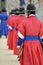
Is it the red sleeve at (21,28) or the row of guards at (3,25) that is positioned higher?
the red sleeve at (21,28)

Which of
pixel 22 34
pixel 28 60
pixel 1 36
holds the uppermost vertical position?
pixel 22 34

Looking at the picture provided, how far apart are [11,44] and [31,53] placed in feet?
19.3

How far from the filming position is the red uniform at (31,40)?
7.37 m

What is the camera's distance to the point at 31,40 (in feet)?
24.6

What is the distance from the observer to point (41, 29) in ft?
24.4

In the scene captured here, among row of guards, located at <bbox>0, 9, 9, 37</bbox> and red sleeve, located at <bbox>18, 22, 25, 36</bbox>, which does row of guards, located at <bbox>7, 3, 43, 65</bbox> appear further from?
row of guards, located at <bbox>0, 9, 9, 37</bbox>

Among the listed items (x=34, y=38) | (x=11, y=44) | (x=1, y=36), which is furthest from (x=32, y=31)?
Result: (x=1, y=36)

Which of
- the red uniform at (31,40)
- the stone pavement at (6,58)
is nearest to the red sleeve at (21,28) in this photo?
the red uniform at (31,40)

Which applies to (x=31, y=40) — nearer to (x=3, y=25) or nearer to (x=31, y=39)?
(x=31, y=39)

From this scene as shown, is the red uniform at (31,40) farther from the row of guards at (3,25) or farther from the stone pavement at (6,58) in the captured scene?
the row of guards at (3,25)

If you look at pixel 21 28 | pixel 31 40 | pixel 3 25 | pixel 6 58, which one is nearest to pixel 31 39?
pixel 31 40

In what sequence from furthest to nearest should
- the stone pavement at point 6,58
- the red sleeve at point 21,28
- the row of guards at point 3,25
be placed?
the row of guards at point 3,25 < the stone pavement at point 6,58 < the red sleeve at point 21,28

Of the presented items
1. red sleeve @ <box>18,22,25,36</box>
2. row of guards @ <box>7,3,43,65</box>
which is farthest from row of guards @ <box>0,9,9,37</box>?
red sleeve @ <box>18,22,25,36</box>

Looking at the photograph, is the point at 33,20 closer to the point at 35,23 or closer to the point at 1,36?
the point at 35,23
